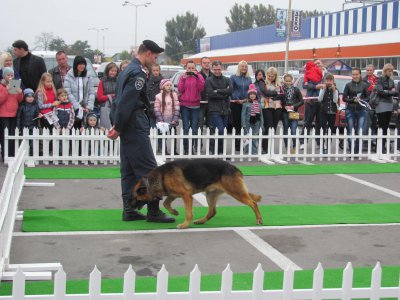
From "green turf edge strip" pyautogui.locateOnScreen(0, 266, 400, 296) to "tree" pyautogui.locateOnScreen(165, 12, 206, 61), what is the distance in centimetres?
13127

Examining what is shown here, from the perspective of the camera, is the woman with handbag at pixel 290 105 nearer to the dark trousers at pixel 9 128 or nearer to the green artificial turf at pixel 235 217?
the green artificial turf at pixel 235 217

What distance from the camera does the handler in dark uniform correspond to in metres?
7.72

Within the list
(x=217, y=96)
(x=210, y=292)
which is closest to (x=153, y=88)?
(x=217, y=96)

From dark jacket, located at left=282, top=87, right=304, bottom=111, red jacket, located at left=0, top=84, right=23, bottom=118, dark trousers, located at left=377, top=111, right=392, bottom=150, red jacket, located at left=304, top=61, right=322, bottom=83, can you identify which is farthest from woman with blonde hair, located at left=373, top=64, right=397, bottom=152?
red jacket, located at left=0, top=84, right=23, bottom=118

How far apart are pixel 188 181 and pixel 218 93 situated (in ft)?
20.3

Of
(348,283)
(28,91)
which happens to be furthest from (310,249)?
(28,91)

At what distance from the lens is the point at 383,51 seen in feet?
138

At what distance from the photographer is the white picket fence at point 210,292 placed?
3973 millimetres

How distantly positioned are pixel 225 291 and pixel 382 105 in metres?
11.5

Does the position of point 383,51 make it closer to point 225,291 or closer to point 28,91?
point 28,91

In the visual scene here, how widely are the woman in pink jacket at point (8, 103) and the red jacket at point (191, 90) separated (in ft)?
10.6

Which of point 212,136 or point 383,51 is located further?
point 383,51

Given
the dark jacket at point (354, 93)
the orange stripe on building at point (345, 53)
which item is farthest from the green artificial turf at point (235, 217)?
the orange stripe on building at point (345, 53)

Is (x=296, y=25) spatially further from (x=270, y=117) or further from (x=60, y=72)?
(x=60, y=72)
